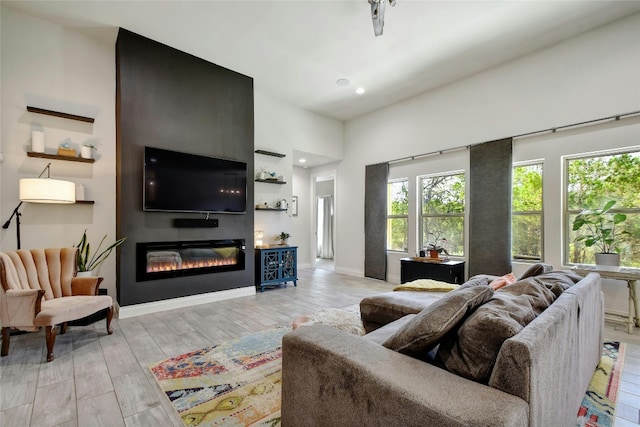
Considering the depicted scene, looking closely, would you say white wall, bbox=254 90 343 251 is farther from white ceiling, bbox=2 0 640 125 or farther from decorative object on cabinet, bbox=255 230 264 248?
white ceiling, bbox=2 0 640 125

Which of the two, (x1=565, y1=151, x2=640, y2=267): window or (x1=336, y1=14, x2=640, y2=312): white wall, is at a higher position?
(x1=336, y1=14, x2=640, y2=312): white wall

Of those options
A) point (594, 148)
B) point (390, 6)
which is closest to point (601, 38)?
point (594, 148)

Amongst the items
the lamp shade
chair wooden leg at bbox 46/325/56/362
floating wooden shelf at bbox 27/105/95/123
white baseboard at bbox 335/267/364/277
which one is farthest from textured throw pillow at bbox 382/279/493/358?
white baseboard at bbox 335/267/364/277

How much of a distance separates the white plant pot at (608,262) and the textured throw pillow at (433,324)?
318 centimetres

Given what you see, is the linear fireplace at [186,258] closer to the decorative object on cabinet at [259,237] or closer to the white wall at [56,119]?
the white wall at [56,119]

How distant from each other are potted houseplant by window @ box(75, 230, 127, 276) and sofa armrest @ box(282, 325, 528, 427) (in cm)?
315

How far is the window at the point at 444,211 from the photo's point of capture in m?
4.88

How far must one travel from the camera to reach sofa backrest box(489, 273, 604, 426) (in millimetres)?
874

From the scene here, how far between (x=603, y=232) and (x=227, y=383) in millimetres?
4229

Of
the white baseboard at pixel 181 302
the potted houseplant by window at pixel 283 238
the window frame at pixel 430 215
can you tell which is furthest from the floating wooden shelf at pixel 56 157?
the window frame at pixel 430 215

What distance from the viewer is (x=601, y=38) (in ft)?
11.4

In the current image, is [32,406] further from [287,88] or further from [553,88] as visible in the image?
[553,88]

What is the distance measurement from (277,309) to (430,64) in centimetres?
412

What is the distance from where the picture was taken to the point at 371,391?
973 millimetres
